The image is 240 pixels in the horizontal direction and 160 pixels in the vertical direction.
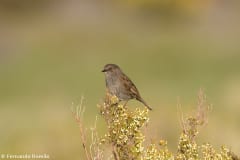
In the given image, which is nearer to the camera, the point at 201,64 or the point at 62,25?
the point at 201,64

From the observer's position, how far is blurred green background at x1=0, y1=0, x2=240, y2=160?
20.3 meters

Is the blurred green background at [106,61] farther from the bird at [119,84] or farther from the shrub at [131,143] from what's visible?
the bird at [119,84]

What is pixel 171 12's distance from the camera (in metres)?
45.2

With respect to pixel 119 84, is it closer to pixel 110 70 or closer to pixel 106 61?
pixel 110 70

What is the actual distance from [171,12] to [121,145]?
35196mm

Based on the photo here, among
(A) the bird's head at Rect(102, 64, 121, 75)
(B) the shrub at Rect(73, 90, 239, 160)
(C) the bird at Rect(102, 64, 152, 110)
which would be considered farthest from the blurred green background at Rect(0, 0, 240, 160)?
Result: (A) the bird's head at Rect(102, 64, 121, 75)

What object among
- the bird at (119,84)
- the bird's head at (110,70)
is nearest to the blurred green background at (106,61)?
the bird at (119,84)

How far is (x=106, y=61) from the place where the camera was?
30594 millimetres

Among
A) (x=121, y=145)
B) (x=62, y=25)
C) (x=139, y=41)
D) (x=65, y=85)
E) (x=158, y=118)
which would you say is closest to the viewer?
(x=121, y=145)

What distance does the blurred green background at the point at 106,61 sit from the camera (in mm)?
20266

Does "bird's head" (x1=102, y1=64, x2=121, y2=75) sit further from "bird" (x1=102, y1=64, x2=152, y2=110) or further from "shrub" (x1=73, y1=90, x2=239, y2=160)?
"shrub" (x1=73, y1=90, x2=239, y2=160)

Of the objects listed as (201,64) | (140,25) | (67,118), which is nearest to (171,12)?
(140,25)

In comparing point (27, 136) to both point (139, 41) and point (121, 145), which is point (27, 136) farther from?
point (139, 41)

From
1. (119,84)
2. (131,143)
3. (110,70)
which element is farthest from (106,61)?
(131,143)
